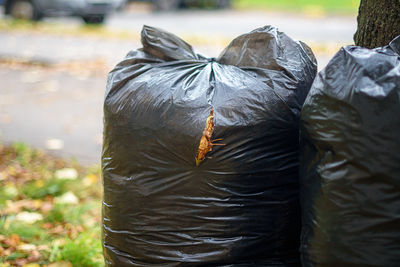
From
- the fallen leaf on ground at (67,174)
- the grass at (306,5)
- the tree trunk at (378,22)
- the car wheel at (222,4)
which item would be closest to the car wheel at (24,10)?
the car wheel at (222,4)

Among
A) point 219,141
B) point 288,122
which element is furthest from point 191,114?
point 288,122

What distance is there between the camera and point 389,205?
152 cm

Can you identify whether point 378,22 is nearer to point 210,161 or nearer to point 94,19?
point 210,161

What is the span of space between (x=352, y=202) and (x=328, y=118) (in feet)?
0.86

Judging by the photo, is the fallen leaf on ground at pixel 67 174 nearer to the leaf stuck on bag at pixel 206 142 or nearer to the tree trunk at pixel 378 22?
the leaf stuck on bag at pixel 206 142

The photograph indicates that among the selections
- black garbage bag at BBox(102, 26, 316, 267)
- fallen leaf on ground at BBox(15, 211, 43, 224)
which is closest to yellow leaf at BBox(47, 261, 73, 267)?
black garbage bag at BBox(102, 26, 316, 267)

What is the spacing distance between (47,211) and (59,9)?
961 cm

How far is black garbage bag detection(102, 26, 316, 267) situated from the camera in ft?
6.18

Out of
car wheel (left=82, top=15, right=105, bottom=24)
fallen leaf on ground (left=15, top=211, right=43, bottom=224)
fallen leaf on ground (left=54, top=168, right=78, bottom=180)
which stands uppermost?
fallen leaf on ground (left=15, top=211, right=43, bottom=224)

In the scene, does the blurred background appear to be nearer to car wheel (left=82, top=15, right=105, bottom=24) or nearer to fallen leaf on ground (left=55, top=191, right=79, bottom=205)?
car wheel (left=82, top=15, right=105, bottom=24)

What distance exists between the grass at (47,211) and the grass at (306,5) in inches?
492

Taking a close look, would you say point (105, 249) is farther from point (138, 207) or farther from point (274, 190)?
point (274, 190)

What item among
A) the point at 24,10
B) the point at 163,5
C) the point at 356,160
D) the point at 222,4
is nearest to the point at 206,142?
the point at 356,160

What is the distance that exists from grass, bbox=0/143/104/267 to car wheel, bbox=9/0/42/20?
874 centimetres
